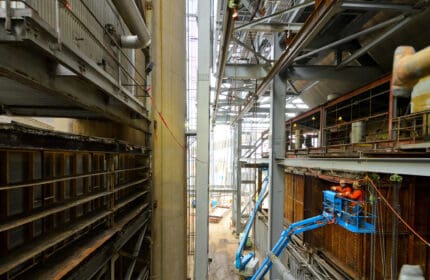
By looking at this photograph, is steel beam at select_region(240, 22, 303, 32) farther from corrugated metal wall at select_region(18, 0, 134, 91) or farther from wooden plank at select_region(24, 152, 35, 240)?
wooden plank at select_region(24, 152, 35, 240)

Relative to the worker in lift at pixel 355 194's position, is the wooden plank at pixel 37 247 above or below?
above

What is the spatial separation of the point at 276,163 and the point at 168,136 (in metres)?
3.33

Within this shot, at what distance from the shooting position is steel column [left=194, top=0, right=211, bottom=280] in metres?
3.74

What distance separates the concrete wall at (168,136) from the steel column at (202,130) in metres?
0.48

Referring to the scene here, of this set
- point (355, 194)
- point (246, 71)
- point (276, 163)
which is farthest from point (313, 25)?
point (276, 163)

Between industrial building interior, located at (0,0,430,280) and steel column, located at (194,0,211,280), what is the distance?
0.06 ft

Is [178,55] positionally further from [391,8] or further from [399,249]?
[399,249]

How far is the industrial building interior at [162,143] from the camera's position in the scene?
1.61m

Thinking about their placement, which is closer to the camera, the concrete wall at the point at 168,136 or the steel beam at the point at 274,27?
the concrete wall at the point at 168,136

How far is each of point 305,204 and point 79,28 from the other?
7818 mm

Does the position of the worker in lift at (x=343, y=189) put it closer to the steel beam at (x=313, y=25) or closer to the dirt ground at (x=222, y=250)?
the steel beam at (x=313, y=25)

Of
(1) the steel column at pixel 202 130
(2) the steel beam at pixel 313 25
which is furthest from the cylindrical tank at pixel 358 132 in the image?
(1) the steel column at pixel 202 130

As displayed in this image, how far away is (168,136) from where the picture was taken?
13.3 ft

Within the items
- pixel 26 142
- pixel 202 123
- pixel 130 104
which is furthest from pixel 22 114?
pixel 202 123
